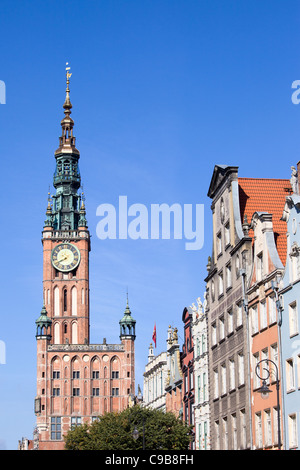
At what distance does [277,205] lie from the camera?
197ft

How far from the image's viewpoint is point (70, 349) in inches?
6053

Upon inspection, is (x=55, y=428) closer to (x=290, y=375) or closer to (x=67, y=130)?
(x=67, y=130)

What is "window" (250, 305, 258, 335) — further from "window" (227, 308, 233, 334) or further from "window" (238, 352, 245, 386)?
"window" (227, 308, 233, 334)

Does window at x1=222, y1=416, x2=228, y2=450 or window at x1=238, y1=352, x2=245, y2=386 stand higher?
window at x1=238, y1=352, x2=245, y2=386

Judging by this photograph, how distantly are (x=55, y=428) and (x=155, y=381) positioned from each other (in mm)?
55164

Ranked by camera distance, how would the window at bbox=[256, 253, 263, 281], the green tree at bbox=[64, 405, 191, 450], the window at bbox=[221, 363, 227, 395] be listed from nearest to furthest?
the window at bbox=[256, 253, 263, 281], the window at bbox=[221, 363, 227, 395], the green tree at bbox=[64, 405, 191, 450]

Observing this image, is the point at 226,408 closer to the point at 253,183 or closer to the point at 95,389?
the point at 253,183

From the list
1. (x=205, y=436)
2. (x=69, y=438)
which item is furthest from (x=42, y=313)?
(x=205, y=436)

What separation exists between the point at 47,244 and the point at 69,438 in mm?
Result: 69824

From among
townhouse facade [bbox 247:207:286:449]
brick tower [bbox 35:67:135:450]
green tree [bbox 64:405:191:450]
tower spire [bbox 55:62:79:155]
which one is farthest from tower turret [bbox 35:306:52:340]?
townhouse facade [bbox 247:207:286:449]

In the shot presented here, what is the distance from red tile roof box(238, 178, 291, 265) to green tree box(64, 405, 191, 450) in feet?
74.6

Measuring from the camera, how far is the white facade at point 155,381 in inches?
3713

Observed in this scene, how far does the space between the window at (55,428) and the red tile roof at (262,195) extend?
95.8 meters

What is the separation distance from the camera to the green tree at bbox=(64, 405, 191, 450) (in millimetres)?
77312
